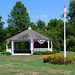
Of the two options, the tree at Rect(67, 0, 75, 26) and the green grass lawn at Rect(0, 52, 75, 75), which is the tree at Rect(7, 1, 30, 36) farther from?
the green grass lawn at Rect(0, 52, 75, 75)

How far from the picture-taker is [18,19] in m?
51.6

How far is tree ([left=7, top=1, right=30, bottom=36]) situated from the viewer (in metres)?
50.5

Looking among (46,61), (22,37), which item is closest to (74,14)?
(22,37)

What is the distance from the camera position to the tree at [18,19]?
50.5m

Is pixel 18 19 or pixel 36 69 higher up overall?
pixel 18 19

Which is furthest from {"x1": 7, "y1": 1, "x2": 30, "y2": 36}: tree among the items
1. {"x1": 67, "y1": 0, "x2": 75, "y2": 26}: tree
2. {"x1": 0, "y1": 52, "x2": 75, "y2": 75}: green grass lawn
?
{"x1": 0, "y1": 52, "x2": 75, "y2": 75}: green grass lawn

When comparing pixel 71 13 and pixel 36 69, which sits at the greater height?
pixel 71 13

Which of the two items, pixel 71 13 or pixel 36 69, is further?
pixel 71 13

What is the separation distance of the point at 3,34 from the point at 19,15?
28.5ft

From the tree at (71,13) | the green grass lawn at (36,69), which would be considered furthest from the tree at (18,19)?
the green grass lawn at (36,69)

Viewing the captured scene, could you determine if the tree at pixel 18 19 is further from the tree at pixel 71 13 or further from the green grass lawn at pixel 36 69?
the green grass lawn at pixel 36 69

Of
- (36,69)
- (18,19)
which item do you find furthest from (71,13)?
(36,69)

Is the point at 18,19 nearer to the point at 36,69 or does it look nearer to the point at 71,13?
the point at 71,13

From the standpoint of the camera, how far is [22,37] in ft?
97.6
